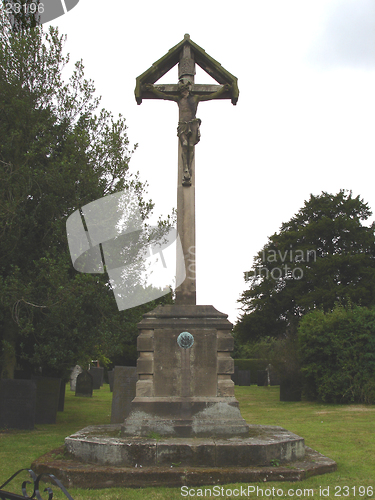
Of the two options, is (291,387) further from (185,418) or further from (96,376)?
(185,418)

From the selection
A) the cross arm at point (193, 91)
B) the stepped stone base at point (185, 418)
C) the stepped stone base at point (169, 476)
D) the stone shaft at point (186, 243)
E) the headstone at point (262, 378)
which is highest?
the cross arm at point (193, 91)

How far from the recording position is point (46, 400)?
12.5 m

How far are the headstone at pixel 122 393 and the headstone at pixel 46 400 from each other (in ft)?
8.74

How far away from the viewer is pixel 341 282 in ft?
96.4

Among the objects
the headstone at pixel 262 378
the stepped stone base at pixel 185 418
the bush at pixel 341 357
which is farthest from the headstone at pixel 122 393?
the headstone at pixel 262 378

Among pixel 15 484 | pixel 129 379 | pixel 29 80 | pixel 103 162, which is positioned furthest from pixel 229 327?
pixel 29 80

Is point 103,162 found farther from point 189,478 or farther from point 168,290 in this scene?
point 189,478

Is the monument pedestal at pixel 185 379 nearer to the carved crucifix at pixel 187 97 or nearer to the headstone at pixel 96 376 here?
the carved crucifix at pixel 187 97

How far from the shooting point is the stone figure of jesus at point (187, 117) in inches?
307

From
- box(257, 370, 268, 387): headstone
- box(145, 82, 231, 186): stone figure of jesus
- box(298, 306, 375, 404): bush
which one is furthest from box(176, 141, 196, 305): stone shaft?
box(257, 370, 268, 387): headstone

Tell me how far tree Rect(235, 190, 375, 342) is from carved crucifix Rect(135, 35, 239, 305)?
21.0m

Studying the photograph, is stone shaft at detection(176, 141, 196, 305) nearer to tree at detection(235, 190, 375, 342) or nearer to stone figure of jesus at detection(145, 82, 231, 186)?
stone figure of jesus at detection(145, 82, 231, 186)

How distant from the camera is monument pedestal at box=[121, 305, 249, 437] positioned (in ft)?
21.1

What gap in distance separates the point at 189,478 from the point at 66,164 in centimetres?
904
